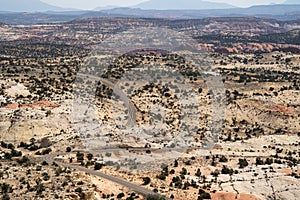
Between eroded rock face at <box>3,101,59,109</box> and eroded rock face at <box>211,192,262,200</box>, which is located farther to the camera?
eroded rock face at <box>3,101,59,109</box>

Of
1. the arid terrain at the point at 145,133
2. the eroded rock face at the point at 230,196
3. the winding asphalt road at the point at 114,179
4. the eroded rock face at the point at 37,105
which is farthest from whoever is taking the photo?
the eroded rock face at the point at 37,105

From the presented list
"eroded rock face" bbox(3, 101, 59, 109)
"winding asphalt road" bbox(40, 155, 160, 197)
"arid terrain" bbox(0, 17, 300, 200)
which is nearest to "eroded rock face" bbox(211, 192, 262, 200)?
"arid terrain" bbox(0, 17, 300, 200)

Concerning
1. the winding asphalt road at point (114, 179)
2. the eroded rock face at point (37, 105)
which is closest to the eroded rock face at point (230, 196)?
the winding asphalt road at point (114, 179)

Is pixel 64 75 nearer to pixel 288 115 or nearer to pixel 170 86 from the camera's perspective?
pixel 170 86

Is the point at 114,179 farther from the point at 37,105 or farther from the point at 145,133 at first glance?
the point at 37,105

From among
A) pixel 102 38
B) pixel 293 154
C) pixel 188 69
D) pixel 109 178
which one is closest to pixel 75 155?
pixel 109 178

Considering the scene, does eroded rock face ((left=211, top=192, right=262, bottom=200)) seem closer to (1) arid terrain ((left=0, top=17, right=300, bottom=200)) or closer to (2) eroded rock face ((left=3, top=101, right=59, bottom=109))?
(1) arid terrain ((left=0, top=17, right=300, bottom=200))

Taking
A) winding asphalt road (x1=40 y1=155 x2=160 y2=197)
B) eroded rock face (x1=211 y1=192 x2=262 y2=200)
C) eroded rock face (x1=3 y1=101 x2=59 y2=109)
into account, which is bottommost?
eroded rock face (x1=211 y1=192 x2=262 y2=200)

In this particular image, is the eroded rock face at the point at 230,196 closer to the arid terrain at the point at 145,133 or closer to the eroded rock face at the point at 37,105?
the arid terrain at the point at 145,133

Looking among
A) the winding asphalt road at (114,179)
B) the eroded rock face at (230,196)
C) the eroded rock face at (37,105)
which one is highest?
the eroded rock face at (37,105)
